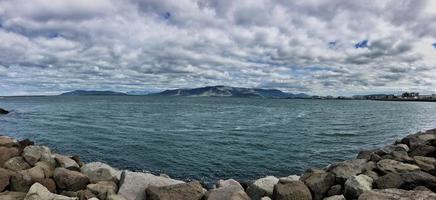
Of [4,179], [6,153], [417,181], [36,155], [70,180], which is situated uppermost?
[417,181]

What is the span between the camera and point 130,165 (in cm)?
2494

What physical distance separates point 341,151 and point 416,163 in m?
16.9

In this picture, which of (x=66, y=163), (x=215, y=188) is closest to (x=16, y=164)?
(x=66, y=163)

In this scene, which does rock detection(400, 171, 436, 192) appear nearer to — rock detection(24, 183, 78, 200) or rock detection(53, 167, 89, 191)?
rock detection(24, 183, 78, 200)

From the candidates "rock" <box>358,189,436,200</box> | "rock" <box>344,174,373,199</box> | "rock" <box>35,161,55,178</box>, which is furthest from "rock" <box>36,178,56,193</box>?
"rock" <box>358,189,436,200</box>

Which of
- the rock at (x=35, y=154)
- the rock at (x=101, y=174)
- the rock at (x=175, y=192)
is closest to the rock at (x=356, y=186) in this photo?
the rock at (x=175, y=192)

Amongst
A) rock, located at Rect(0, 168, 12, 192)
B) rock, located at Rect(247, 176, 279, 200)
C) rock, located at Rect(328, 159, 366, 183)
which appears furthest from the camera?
rock, located at Rect(328, 159, 366, 183)

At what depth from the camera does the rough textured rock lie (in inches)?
604

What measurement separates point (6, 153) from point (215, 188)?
9097mm

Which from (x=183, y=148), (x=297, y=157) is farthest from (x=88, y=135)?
(x=297, y=157)

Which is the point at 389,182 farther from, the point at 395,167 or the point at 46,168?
the point at 46,168

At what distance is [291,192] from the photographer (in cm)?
1178

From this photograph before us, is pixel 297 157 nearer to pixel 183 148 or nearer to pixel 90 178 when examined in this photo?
pixel 183 148

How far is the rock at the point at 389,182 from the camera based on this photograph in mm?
11722
